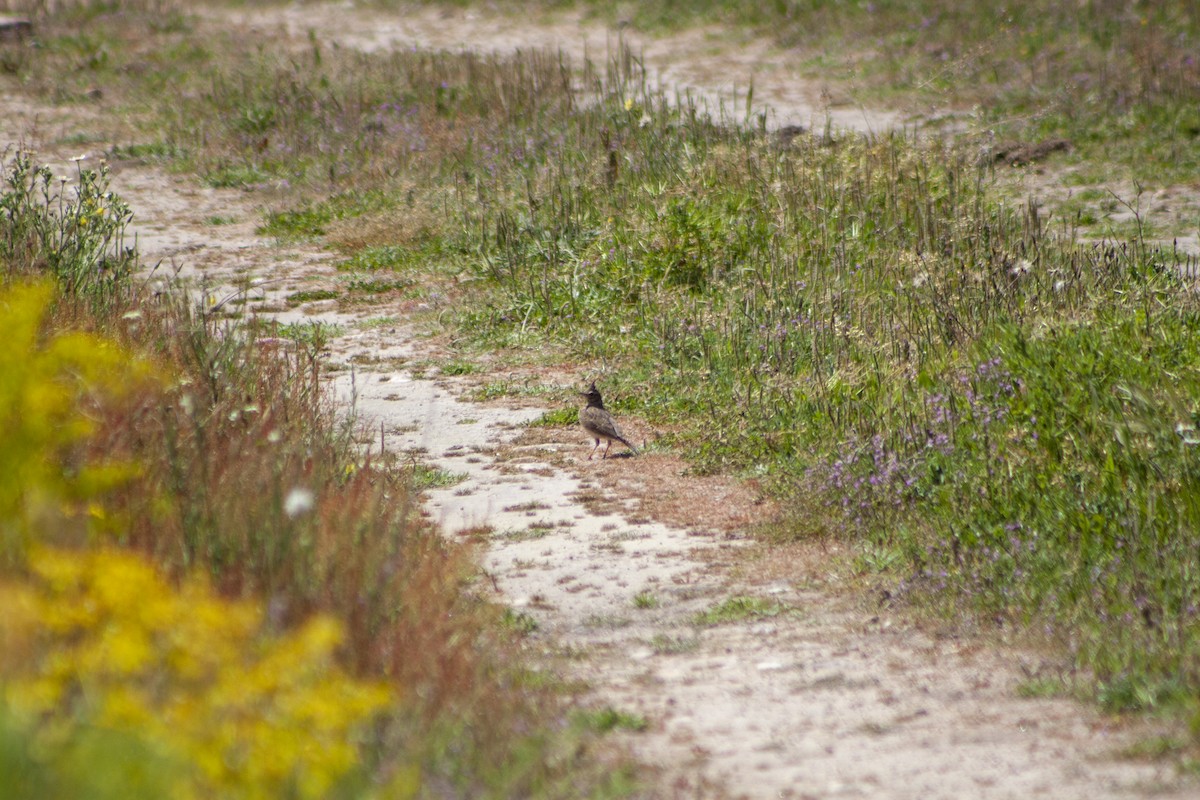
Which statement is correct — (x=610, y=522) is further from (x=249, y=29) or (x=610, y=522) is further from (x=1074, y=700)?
(x=249, y=29)

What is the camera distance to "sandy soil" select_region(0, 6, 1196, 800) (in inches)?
152

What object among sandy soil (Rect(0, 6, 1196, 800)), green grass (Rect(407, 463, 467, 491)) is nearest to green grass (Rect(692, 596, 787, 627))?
sandy soil (Rect(0, 6, 1196, 800))

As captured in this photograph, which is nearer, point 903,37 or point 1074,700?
point 1074,700

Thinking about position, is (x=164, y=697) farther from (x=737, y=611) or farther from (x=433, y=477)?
(x=433, y=477)

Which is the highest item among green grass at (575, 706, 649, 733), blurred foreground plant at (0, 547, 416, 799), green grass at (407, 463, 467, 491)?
blurred foreground plant at (0, 547, 416, 799)

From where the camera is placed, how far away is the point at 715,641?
16.4ft

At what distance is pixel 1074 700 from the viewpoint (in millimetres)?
4293

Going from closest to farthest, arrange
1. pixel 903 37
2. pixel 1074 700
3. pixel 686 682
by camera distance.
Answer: pixel 1074 700 < pixel 686 682 < pixel 903 37

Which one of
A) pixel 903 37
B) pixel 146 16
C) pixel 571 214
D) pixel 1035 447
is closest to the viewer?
pixel 1035 447

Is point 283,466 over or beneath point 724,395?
over

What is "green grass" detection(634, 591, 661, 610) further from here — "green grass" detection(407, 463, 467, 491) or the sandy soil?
"green grass" detection(407, 463, 467, 491)

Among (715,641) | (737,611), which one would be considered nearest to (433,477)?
(737,611)

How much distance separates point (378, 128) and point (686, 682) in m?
11.0

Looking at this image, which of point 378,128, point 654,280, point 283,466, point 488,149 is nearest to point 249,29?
point 378,128
